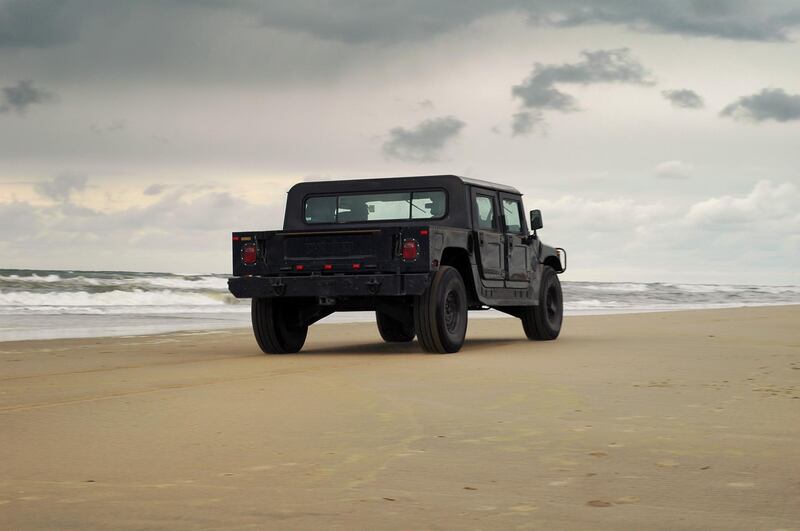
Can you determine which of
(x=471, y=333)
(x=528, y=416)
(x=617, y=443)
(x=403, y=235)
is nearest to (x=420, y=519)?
(x=617, y=443)

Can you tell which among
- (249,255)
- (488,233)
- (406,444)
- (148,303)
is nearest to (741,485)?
(406,444)

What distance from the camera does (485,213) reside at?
14.2 m

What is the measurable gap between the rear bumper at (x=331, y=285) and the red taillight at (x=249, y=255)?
0.23 m

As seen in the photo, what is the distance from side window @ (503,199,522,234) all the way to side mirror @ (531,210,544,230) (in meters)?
0.19

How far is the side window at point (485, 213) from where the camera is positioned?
14.0 metres

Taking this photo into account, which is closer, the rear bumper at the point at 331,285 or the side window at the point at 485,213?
the rear bumper at the point at 331,285

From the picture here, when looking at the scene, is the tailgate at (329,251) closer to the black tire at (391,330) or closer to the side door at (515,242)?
the side door at (515,242)

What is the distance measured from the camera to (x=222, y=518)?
14.1 feet

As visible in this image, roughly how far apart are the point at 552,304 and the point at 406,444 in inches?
398

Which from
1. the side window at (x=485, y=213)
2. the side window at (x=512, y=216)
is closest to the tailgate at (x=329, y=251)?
the side window at (x=485, y=213)

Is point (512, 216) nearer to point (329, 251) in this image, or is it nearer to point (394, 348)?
point (394, 348)

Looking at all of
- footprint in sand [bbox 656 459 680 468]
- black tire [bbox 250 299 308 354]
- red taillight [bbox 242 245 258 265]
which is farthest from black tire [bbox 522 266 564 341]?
footprint in sand [bbox 656 459 680 468]

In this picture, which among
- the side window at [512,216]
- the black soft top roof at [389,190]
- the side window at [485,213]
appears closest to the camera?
the black soft top roof at [389,190]

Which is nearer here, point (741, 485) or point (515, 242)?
point (741, 485)
